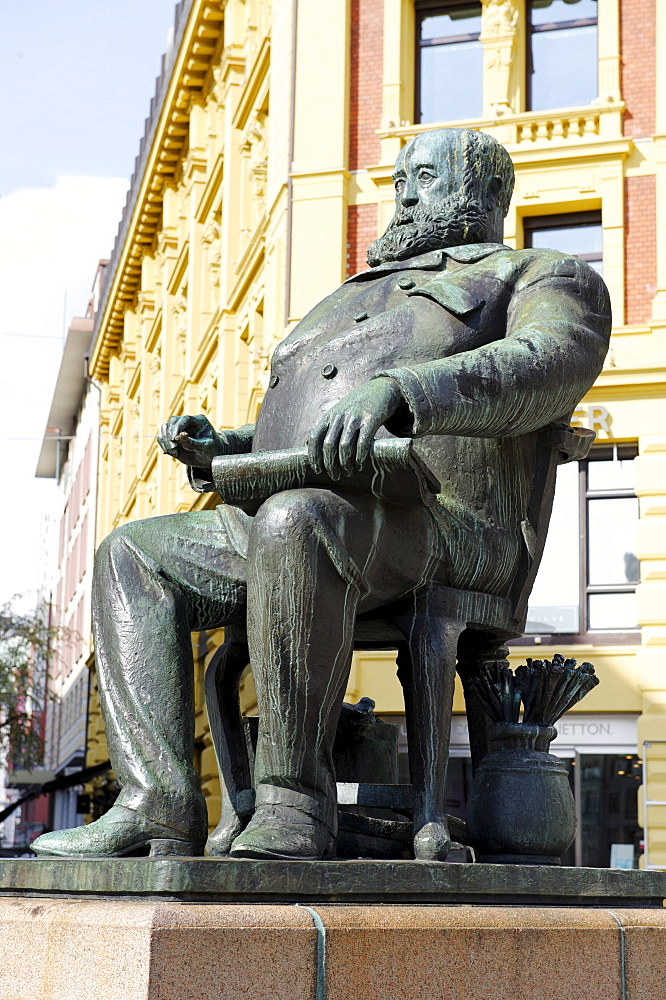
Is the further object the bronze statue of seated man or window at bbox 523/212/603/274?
window at bbox 523/212/603/274

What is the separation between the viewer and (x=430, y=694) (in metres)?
3.38

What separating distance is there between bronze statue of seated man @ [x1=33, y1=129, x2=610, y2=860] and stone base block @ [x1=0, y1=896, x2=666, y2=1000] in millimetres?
273

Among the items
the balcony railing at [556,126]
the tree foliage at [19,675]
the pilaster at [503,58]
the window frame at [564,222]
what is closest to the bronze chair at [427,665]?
the window frame at [564,222]

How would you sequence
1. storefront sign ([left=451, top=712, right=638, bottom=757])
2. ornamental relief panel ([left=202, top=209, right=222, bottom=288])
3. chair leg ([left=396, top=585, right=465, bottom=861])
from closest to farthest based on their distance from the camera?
chair leg ([left=396, top=585, right=465, bottom=861])
storefront sign ([left=451, top=712, right=638, bottom=757])
ornamental relief panel ([left=202, top=209, right=222, bottom=288])

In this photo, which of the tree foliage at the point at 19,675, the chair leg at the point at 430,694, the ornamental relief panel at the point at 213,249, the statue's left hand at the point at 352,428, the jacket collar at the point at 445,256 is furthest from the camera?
the tree foliage at the point at 19,675

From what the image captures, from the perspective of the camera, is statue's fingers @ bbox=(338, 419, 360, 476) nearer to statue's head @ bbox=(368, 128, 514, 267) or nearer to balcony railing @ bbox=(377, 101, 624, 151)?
statue's head @ bbox=(368, 128, 514, 267)

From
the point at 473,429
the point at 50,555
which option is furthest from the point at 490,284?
the point at 50,555

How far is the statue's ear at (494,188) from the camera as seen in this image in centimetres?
392

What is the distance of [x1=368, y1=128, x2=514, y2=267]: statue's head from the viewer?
3.88 meters

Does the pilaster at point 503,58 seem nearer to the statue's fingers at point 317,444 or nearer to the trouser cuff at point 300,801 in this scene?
the statue's fingers at point 317,444

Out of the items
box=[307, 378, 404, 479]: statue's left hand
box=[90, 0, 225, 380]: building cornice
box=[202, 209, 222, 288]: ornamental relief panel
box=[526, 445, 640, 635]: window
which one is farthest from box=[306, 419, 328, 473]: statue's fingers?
box=[90, 0, 225, 380]: building cornice

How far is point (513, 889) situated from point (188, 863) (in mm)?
756

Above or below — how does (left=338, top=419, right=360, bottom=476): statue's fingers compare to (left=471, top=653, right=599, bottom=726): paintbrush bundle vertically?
above

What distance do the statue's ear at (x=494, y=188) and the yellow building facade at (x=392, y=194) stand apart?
1308 centimetres
